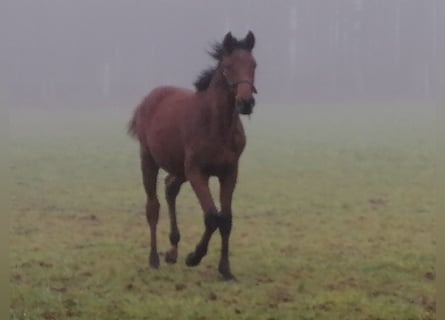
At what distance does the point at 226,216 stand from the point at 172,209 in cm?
57

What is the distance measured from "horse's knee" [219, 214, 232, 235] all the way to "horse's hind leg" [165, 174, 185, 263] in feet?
1.56

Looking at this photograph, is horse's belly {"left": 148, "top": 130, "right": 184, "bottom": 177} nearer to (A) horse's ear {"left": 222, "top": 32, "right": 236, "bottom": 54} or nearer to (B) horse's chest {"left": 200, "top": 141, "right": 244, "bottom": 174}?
(B) horse's chest {"left": 200, "top": 141, "right": 244, "bottom": 174}

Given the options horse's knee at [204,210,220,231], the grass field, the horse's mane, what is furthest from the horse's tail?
horse's knee at [204,210,220,231]

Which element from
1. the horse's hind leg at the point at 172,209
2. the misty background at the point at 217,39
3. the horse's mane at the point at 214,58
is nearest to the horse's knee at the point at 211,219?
the horse's hind leg at the point at 172,209

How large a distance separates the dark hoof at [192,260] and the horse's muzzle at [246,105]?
39.3 inches

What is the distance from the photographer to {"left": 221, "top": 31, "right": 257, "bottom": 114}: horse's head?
427 centimetres

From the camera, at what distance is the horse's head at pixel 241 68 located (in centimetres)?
427

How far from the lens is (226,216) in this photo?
468 centimetres

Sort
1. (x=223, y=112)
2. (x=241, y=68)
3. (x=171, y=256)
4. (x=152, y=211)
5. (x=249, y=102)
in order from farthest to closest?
1. (x=152, y=211)
2. (x=171, y=256)
3. (x=223, y=112)
4. (x=241, y=68)
5. (x=249, y=102)

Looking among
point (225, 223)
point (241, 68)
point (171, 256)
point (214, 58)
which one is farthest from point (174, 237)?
point (241, 68)

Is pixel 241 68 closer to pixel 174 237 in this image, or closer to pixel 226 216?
pixel 226 216

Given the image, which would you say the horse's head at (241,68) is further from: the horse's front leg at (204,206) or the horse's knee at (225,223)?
the horse's knee at (225,223)

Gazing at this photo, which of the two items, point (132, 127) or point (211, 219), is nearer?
point (211, 219)

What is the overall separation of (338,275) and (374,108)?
1437mm
